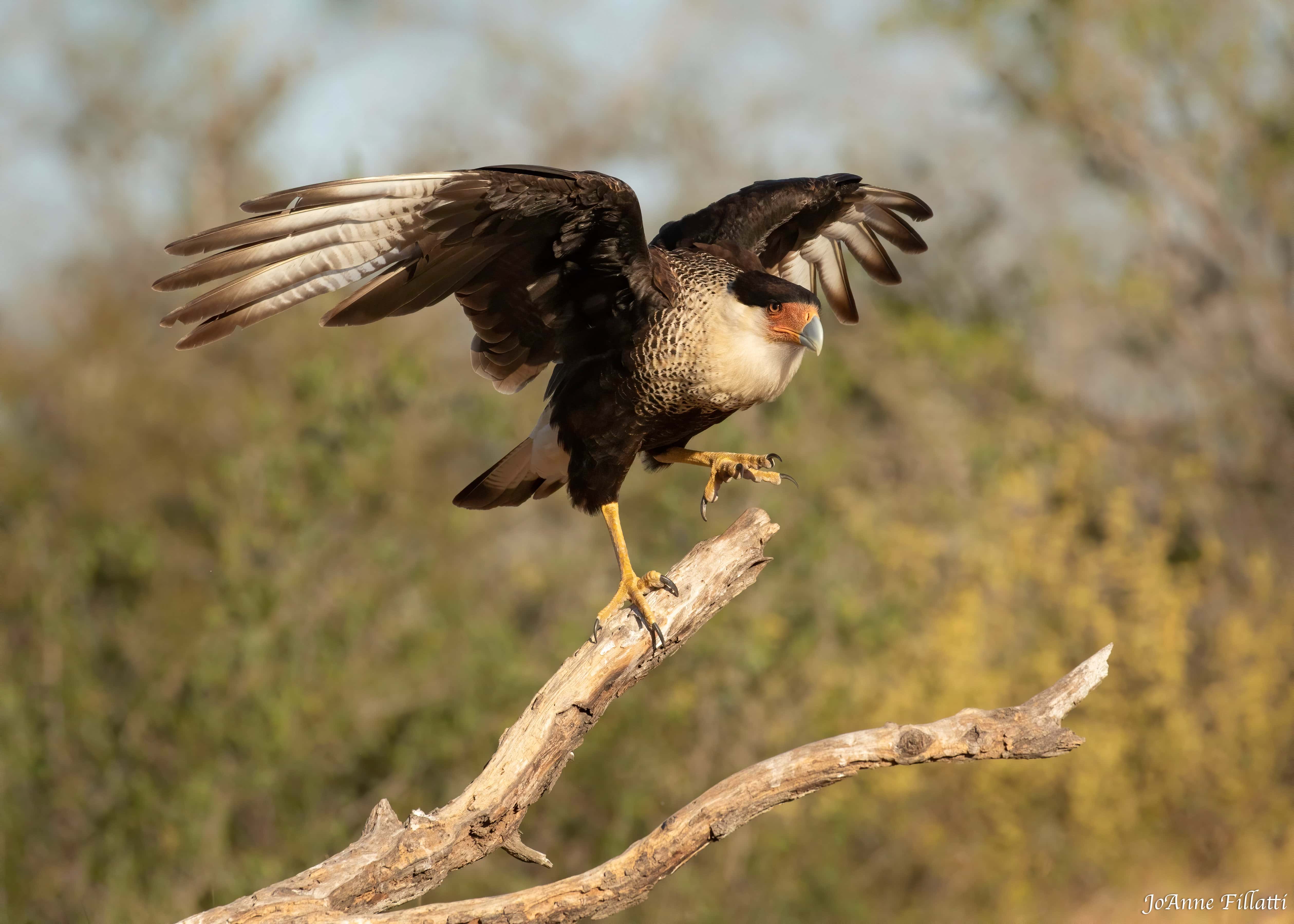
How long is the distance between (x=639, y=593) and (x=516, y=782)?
29.5 inches

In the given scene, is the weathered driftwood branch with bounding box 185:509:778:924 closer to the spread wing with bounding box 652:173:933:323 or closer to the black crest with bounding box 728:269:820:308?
the black crest with bounding box 728:269:820:308

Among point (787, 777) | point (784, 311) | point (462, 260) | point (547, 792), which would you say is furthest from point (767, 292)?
point (547, 792)

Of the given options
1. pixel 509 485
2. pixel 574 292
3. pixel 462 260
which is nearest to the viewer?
pixel 462 260

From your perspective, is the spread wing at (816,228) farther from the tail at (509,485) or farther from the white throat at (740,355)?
the tail at (509,485)

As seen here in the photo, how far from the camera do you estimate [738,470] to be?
4.64 metres

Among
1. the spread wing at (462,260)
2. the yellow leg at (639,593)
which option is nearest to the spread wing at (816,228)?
the spread wing at (462,260)

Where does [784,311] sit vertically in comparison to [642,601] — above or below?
above

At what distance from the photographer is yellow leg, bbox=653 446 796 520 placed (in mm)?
4551

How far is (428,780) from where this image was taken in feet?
29.0

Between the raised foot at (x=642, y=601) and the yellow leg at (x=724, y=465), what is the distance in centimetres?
66

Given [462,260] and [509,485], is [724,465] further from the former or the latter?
[462,260]

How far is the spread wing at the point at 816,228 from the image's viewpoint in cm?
488

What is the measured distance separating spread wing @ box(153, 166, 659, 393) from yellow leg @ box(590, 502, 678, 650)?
2.49 feet

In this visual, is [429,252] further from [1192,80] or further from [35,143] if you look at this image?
[35,143]
